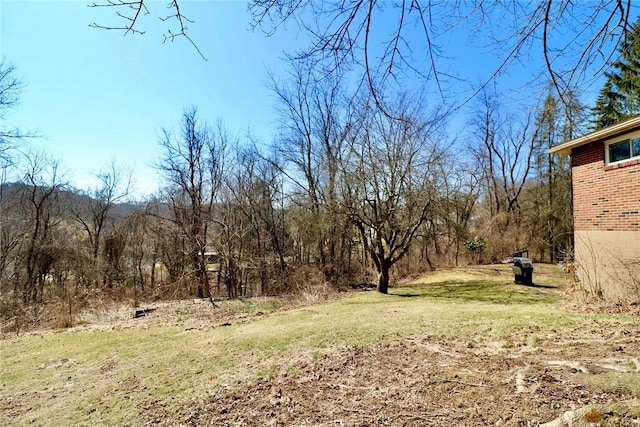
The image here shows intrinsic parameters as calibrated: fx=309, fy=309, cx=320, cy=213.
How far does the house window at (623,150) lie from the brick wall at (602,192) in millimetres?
147

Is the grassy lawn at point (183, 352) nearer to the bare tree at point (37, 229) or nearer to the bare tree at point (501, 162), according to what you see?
the bare tree at point (37, 229)

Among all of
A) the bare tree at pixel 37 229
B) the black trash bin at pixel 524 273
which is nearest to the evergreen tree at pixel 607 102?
the black trash bin at pixel 524 273

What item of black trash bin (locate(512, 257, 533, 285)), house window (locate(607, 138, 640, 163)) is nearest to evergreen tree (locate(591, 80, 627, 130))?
house window (locate(607, 138, 640, 163))

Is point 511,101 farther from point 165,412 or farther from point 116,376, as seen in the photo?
point 116,376

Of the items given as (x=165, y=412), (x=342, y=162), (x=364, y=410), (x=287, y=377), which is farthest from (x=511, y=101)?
(x=342, y=162)

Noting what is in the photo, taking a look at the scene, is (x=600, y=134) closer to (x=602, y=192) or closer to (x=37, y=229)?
(x=602, y=192)

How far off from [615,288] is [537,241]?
1291 centimetres

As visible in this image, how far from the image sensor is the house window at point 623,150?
6.14 metres

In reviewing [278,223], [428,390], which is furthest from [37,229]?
[428,390]

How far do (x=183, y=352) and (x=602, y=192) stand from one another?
29.1ft

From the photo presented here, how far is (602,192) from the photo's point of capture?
6.74 metres

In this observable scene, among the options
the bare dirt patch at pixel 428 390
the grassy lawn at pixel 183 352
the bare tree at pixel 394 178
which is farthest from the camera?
the bare tree at pixel 394 178

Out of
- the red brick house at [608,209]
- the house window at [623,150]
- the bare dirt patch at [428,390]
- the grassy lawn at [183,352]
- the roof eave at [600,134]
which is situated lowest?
the grassy lawn at [183,352]

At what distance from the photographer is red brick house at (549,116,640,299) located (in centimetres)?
608
